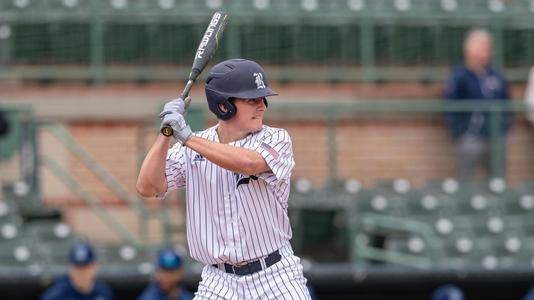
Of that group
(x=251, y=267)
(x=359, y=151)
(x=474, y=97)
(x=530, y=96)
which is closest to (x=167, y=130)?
(x=251, y=267)

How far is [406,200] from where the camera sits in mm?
10836

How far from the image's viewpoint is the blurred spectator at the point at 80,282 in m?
8.98

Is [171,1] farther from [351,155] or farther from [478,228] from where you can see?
[478,228]

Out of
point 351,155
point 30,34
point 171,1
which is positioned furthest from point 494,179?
point 30,34

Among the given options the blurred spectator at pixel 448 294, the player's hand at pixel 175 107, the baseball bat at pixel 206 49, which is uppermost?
the baseball bat at pixel 206 49

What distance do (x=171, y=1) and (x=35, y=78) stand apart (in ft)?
4.75

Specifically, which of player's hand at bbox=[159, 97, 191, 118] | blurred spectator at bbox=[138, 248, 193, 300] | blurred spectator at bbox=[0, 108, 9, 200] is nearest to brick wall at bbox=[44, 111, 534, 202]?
blurred spectator at bbox=[0, 108, 9, 200]

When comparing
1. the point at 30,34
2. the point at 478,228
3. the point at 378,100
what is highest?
the point at 30,34

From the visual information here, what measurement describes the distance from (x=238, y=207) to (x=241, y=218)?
0.04 metres

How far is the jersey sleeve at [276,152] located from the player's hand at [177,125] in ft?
1.07

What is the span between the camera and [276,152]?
200 inches

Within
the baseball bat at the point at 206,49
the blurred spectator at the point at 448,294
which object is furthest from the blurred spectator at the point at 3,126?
the baseball bat at the point at 206,49

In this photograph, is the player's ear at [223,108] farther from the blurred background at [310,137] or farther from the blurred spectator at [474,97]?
the blurred spectator at [474,97]

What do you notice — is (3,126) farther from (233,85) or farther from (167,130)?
(167,130)
